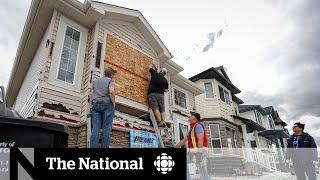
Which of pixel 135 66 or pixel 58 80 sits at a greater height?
pixel 135 66

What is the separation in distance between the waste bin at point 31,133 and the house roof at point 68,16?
7.70 m

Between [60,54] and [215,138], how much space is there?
46.9 feet

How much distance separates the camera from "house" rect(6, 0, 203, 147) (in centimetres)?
812

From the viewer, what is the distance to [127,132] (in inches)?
343

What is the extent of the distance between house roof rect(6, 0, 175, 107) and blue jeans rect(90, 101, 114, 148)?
4.80 metres

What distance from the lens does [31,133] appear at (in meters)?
2.30

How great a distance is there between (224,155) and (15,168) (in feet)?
59.3

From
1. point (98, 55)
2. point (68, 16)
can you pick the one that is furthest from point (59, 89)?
point (68, 16)

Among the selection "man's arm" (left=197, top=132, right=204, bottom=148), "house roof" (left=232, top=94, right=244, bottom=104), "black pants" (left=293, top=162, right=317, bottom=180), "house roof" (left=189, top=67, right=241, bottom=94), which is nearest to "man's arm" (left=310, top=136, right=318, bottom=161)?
"black pants" (left=293, top=162, right=317, bottom=180)

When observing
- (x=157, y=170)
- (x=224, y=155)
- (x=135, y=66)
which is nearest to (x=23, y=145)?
(x=157, y=170)

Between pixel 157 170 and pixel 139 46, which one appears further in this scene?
pixel 139 46

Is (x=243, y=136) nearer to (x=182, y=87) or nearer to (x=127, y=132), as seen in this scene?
(x=182, y=87)

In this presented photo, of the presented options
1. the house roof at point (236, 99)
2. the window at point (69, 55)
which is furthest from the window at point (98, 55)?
the house roof at point (236, 99)

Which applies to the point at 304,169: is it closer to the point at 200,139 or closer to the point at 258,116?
the point at 200,139
